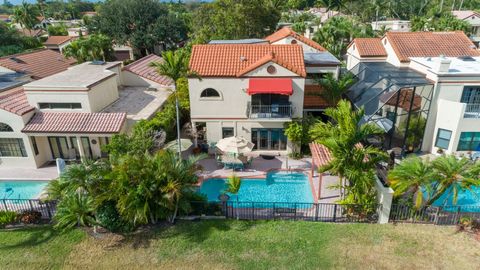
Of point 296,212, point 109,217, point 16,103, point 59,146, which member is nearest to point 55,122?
point 59,146

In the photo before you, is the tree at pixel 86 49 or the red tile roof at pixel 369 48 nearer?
the red tile roof at pixel 369 48

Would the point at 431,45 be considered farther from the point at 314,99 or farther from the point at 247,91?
the point at 247,91

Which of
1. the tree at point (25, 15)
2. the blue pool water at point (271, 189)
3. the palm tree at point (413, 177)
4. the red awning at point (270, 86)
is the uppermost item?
the tree at point (25, 15)

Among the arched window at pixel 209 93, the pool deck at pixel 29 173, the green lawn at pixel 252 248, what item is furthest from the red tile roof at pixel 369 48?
the pool deck at pixel 29 173

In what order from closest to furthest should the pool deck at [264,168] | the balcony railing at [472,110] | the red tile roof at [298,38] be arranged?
the pool deck at [264,168], the balcony railing at [472,110], the red tile roof at [298,38]

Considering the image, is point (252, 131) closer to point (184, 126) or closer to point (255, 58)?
point (255, 58)

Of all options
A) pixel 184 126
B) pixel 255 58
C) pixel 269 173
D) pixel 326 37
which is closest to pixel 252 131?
pixel 269 173

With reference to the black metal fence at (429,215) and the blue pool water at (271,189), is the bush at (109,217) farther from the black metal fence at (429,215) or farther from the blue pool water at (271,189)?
the black metal fence at (429,215)
